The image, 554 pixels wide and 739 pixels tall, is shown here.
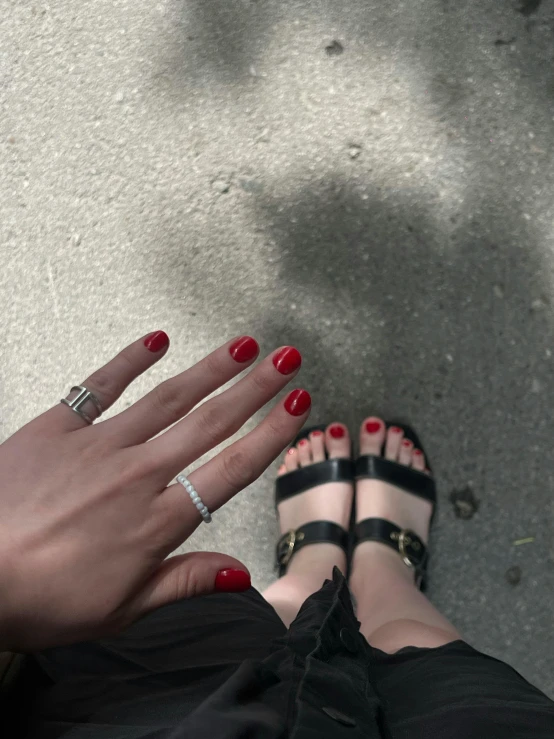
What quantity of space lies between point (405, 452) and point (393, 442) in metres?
0.05

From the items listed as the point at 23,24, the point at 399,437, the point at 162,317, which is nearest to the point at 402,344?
the point at 399,437

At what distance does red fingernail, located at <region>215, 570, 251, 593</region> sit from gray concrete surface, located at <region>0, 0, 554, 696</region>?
80 cm

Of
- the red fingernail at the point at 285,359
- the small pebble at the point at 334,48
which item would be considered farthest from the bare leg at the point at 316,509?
the small pebble at the point at 334,48

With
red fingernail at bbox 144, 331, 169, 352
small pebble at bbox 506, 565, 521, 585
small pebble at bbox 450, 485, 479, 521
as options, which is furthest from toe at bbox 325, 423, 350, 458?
red fingernail at bbox 144, 331, 169, 352

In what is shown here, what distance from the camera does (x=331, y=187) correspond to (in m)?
1.99

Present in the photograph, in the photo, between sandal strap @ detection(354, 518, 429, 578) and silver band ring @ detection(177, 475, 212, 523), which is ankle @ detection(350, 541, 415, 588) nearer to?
sandal strap @ detection(354, 518, 429, 578)

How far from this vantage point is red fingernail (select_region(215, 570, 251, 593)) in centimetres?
110

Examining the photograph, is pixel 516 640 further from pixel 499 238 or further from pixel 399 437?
pixel 499 238

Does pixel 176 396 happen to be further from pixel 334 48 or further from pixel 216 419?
pixel 334 48

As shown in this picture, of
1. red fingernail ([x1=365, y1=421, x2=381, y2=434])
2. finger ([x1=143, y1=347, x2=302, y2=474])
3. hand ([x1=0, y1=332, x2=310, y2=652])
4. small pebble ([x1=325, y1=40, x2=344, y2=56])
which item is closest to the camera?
hand ([x1=0, y1=332, x2=310, y2=652])

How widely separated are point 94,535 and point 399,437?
42.5 inches

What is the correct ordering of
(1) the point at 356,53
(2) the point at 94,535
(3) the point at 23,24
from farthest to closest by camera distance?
(3) the point at 23,24, (1) the point at 356,53, (2) the point at 94,535

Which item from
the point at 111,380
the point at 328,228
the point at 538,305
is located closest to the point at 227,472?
the point at 111,380

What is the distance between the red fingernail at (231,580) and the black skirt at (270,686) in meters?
0.12
